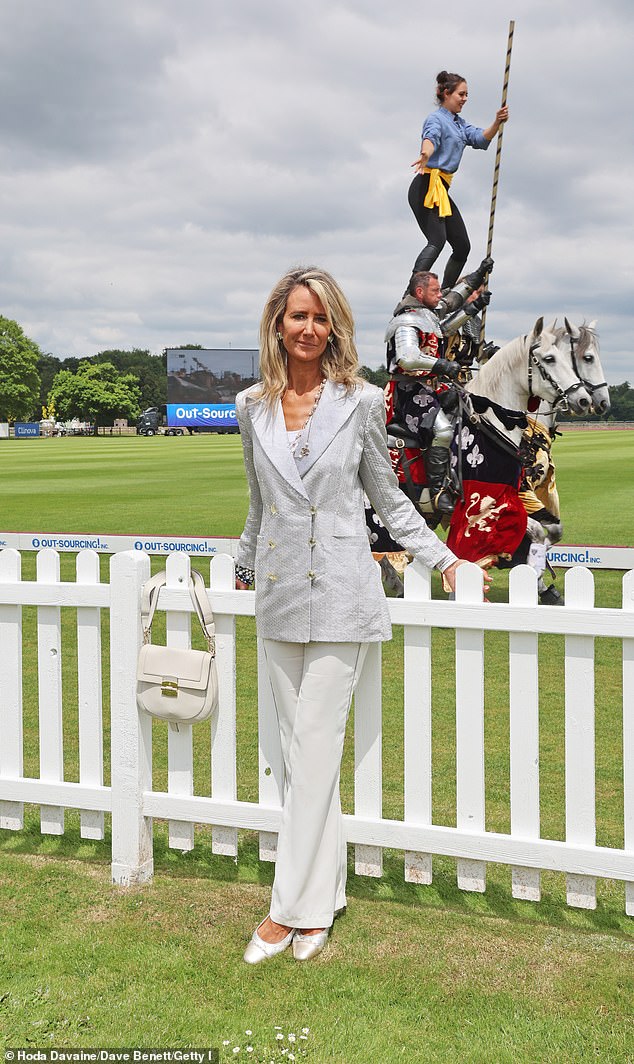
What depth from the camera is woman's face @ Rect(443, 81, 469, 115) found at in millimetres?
9281

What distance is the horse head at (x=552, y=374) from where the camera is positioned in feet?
28.7

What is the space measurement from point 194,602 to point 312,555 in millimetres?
735

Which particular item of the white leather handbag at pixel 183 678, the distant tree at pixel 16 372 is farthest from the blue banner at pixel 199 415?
the white leather handbag at pixel 183 678

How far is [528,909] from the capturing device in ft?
12.3

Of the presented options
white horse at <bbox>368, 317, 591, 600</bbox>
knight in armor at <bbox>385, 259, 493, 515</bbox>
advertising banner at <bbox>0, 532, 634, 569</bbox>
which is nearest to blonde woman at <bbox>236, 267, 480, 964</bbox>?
knight in armor at <bbox>385, 259, 493, 515</bbox>

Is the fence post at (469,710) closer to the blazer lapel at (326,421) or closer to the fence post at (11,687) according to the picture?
the blazer lapel at (326,421)

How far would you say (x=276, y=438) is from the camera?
343 cm

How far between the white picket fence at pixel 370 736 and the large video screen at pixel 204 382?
95.7 meters

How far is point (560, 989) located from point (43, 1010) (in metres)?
1.62

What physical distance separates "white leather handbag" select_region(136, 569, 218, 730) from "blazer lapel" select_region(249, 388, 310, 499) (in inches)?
25.2

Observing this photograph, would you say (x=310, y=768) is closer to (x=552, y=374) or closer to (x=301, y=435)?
(x=301, y=435)

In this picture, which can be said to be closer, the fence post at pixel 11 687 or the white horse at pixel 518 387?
the fence post at pixel 11 687

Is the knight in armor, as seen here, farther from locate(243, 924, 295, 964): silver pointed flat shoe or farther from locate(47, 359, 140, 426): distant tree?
locate(47, 359, 140, 426): distant tree

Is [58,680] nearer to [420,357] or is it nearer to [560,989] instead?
[560,989]
